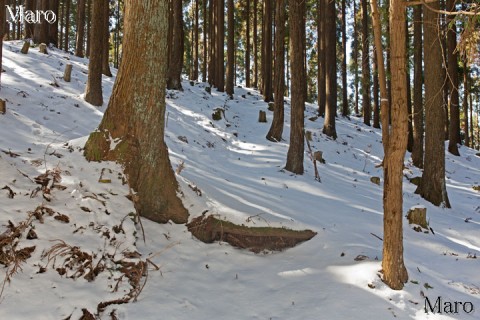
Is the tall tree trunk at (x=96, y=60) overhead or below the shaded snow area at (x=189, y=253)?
overhead

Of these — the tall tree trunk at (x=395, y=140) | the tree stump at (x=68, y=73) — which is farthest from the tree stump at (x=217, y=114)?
the tall tree trunk at (x=395, y=140)

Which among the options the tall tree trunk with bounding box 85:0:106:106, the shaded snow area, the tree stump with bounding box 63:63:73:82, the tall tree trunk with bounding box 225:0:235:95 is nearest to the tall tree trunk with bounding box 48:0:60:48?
the tree stump with bounding box 63:63:73:82

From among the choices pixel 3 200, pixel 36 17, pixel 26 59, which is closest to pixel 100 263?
pixel 3 200

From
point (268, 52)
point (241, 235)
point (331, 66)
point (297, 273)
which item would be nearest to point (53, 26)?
point (268, 52)

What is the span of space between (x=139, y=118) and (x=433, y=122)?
821cm

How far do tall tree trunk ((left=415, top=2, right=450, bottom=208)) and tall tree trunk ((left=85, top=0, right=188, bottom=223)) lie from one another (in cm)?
756

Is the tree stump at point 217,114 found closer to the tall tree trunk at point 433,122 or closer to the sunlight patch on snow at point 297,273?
the tall tree trunk at point 433,122

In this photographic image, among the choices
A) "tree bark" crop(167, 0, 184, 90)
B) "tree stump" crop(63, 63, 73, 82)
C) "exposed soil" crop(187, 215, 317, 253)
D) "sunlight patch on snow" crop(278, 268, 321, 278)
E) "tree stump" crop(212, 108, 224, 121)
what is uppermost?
"tree bark" crop(167, 0, 184, 90)

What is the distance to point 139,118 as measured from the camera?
5.09 metres

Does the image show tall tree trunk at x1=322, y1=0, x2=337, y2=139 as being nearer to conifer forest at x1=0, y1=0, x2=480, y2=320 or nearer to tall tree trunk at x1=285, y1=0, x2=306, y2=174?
→ tall tree trunk at x1=285, y1=0, x2=306, y2=174

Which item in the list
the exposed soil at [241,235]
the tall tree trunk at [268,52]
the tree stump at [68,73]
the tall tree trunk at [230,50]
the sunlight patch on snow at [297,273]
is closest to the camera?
the sunlight patch on snow at [297,273]

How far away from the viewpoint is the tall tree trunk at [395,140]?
4.09 meters

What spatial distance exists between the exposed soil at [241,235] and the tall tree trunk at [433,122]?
20.5 ft

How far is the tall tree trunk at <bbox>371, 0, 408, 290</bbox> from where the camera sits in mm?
4090
